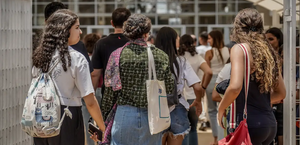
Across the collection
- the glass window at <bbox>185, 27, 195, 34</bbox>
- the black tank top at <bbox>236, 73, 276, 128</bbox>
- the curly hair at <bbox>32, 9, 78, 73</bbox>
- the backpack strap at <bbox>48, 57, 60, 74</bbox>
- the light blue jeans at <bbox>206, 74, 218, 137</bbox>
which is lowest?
the light blue jeans at <bbox>206, 74, 218, 137</bbox>

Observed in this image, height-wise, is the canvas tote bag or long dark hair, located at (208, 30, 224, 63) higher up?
long dark hair, located at (208, 30, 224, 63)

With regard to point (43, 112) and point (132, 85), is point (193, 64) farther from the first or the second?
point (43, 112)

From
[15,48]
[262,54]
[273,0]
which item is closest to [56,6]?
[15,48]

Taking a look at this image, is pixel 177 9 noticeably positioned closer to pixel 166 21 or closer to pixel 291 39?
pixel 166 21

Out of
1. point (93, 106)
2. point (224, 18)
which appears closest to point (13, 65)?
point (93, 106)

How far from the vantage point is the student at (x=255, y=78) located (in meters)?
3.77

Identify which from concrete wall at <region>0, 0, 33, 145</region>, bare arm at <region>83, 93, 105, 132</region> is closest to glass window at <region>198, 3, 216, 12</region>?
concrete wall at <region>0, 0, 33, 145</region>

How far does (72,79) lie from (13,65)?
3.27ft

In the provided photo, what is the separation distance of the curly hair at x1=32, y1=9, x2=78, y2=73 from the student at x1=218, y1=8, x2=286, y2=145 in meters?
1.31

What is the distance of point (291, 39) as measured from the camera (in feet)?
16.2

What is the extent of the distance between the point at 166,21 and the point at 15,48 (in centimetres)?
1717

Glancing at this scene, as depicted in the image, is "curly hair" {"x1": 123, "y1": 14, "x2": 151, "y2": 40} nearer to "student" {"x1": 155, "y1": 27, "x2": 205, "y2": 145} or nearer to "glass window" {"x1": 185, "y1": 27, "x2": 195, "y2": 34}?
"student" {"x1": 155, "y1": 27, "x2": 205, "y2": 145}

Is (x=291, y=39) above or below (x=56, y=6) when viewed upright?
below

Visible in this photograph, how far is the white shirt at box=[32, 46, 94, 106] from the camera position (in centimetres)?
371
